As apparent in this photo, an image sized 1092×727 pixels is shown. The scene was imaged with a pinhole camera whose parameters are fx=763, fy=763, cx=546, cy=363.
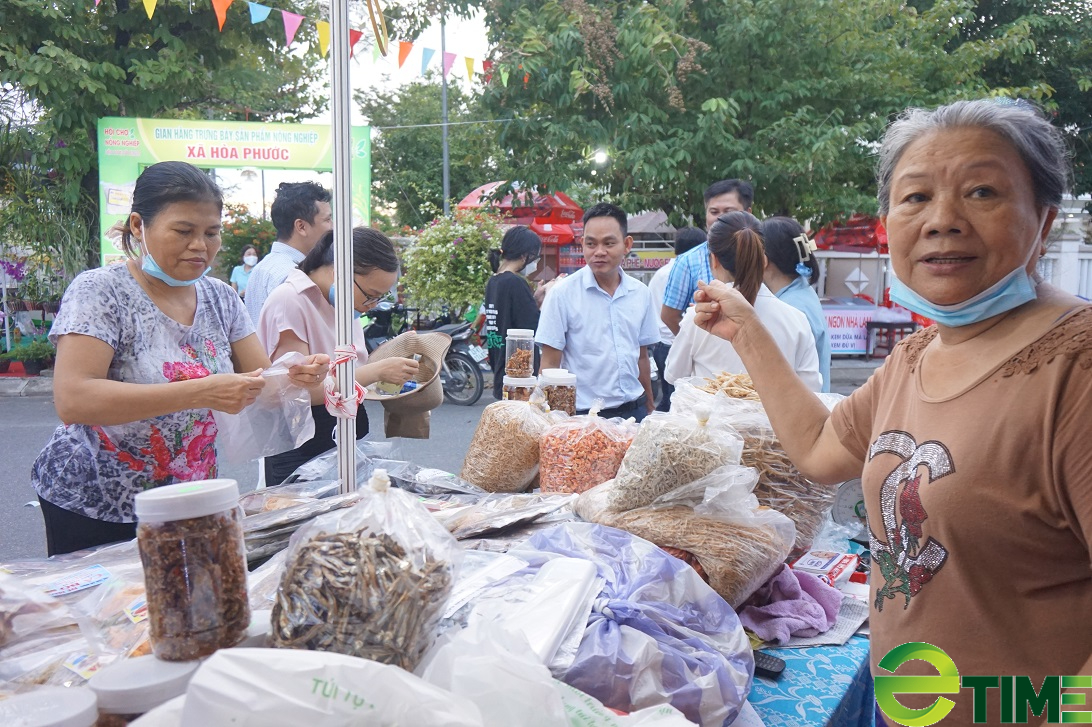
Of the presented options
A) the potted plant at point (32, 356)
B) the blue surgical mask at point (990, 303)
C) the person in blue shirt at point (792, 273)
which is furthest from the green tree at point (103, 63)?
the blue surgical mask at point (990, 303)

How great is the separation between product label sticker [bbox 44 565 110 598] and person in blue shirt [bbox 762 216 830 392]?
9.65 ft

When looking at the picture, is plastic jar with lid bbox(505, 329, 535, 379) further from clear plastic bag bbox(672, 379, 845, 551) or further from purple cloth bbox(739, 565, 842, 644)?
purple cloth bbox(739, 565, 842, 644)

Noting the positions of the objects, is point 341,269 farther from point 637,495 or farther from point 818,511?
point 818,511

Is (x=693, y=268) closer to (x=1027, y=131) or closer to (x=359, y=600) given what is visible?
(x=1027, y=131)

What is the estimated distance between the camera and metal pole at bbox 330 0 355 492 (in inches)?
66.1

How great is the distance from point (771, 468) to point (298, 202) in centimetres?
274

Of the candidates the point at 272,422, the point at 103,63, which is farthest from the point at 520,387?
the point at 103,63

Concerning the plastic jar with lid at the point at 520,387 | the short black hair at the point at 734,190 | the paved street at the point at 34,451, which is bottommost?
the paved street at the point at 34,451

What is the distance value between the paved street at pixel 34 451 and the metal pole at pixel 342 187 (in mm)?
2318

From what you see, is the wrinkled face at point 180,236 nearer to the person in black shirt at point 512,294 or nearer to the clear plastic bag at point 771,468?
the clear plastic bag at point 771,468

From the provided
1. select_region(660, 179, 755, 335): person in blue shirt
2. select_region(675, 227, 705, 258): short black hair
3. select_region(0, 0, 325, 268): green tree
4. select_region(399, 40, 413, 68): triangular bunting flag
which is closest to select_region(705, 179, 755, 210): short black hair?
select_region(660, 179, 755, 335): person in blue shirt

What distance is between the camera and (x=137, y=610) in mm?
1244

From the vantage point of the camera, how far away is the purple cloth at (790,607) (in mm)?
1729

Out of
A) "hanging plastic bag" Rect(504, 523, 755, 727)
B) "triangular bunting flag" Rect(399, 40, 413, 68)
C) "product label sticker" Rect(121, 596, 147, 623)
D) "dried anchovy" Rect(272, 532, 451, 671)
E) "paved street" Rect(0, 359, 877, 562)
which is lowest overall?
"paved street" Rect(0, 359, 877, 562)
